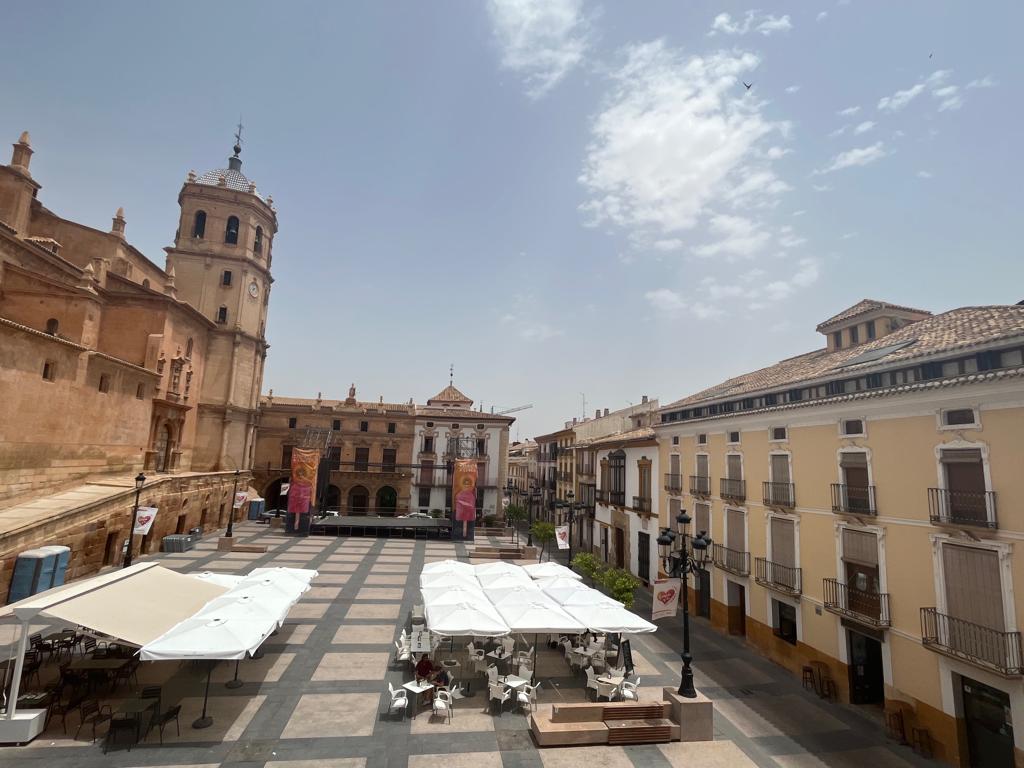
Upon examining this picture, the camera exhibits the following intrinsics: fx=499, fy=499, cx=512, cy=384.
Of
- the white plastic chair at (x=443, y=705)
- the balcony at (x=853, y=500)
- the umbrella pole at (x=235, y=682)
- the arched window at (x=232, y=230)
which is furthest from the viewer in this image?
the arched window at (x=232, y=230)

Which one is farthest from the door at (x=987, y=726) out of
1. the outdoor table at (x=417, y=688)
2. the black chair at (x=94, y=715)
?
the black chair at (x=94, y=715)

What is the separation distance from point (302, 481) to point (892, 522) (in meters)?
32.7

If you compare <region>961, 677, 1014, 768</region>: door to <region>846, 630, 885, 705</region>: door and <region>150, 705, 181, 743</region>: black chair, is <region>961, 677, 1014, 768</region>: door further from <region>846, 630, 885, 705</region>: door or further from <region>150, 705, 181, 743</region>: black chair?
<region>150, 705, 181, 743</region>: black chair

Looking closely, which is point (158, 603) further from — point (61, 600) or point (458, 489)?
point (458, 489)

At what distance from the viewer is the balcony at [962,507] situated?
10625mm

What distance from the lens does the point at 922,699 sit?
38.6 ft

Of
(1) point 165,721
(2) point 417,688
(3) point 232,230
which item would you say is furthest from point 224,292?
(2) point 417,688

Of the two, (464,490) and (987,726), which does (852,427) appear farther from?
(464,490)

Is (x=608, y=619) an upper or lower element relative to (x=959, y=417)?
lower

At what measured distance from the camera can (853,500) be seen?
14.2 meters

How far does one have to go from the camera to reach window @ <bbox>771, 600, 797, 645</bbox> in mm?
16375

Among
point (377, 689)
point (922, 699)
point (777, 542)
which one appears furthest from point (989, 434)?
point (377, 689)

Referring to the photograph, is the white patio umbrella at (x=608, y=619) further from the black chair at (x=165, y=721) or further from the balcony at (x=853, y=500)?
the black chair at (x=165, y=721)

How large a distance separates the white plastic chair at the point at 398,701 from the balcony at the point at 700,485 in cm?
1443
